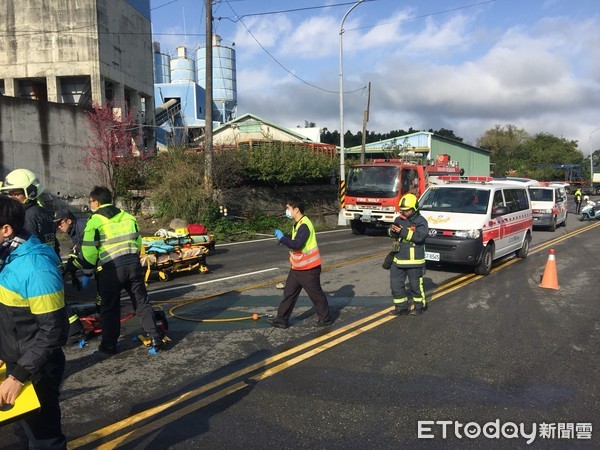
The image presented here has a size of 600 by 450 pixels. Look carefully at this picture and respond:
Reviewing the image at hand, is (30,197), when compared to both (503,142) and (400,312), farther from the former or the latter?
(503,142)

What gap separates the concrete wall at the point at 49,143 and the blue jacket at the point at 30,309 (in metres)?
17.4

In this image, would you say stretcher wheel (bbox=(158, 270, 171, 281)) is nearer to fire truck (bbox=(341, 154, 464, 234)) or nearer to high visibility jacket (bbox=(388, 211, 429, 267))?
high visibility jacket (bbox=(388, 211, 429, 267))

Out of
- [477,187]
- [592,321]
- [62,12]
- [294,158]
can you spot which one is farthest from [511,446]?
[62,12]

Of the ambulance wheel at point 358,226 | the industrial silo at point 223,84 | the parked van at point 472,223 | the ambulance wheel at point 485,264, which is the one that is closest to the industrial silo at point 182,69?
the industrial silo at point 223,84

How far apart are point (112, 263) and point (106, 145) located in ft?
56.1

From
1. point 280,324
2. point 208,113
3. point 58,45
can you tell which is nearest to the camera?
point 280,324

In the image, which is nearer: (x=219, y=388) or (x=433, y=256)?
(x=219, y=388)

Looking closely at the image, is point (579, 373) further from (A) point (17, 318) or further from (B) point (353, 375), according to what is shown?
(A) point (17, 318)

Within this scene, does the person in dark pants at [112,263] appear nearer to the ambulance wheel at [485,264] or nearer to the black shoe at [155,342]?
the black shoe at [155,342]

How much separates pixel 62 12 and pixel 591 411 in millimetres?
28118

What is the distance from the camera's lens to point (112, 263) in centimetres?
517

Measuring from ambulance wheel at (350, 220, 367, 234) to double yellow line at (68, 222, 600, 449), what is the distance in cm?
1108

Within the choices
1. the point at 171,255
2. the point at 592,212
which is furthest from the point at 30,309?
the point at 592,212

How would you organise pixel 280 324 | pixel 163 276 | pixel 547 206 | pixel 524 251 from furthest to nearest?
1. pixel 547 206
2. pixel 524 251
3. pixel 163 276
4. pixel 280 324
